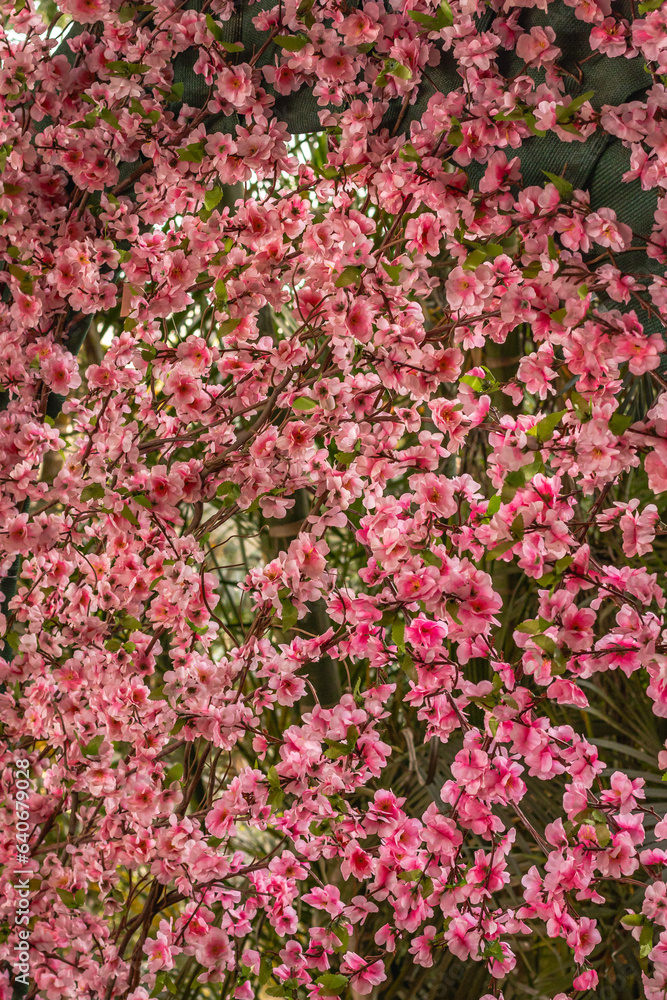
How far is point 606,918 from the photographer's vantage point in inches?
A: 97.1

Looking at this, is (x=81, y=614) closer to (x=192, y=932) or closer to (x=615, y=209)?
(x=192, y=932)

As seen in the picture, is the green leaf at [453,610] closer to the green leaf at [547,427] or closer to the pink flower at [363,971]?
the green leaf at [547,427]

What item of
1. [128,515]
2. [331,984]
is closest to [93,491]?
[128,515]

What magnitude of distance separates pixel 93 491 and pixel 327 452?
39 cm

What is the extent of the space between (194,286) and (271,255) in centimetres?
19

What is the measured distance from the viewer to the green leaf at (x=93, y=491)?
→ 1305mm

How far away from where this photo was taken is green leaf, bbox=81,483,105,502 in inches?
51.4

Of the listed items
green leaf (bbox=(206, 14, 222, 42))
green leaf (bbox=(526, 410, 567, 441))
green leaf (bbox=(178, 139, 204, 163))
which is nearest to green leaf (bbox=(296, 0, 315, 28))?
green leaf (bbox=(206, 14, 222, 42))

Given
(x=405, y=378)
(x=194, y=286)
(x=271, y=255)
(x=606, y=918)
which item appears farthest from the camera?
(x=606, y=918)

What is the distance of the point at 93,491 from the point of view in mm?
1306

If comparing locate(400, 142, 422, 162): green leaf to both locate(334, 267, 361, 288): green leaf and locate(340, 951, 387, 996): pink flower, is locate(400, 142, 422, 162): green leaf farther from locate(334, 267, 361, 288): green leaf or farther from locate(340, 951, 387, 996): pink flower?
locate(340, 951, 387, 996): pink flower

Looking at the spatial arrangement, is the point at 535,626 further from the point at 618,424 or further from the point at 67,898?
the point at 67,898

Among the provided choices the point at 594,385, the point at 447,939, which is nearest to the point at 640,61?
the point at 594,385

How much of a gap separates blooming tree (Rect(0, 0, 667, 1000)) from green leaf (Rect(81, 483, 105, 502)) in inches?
1.7
